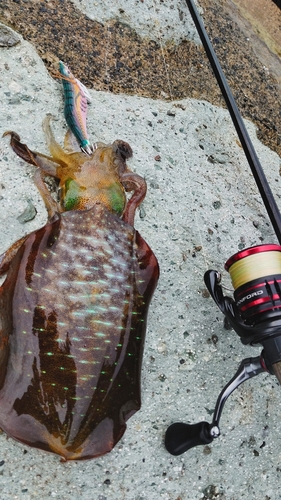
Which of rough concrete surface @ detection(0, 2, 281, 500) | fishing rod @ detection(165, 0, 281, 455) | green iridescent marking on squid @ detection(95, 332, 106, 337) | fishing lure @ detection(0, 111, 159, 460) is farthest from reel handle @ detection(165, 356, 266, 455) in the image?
green iridescent marking on squid @ detection(95, 332, 106, 337)

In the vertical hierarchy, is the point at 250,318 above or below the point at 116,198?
above

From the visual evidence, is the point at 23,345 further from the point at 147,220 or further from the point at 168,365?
the point at 147,220

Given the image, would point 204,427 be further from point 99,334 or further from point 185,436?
point 99,334

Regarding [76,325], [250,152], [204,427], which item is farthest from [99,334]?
[250,152]

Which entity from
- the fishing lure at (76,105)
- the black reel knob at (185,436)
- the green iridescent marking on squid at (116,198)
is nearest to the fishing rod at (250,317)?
the black reel knob at (185,436)

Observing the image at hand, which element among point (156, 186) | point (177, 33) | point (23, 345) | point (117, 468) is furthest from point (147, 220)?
point (177, 33)

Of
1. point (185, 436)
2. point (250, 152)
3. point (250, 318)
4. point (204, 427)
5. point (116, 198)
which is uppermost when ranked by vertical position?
point (250, 152)
